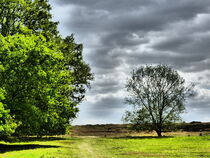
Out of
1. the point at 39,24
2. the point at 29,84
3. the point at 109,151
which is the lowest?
the point at 109,151

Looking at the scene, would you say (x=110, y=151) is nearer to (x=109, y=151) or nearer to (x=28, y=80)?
(x=109, y=151)

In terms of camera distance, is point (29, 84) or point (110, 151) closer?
point (110, 151)

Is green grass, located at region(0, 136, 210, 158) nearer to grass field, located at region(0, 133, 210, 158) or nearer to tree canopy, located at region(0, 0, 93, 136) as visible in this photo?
grass field, located at region(0, 133, 210, 158)

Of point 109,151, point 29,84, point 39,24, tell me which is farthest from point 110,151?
point 39,24

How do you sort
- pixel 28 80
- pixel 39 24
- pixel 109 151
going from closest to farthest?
pixel 109 151 → pixel 28 80 → pixel 39 24

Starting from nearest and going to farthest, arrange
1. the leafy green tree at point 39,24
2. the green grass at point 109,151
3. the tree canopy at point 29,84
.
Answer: the green grass at point 109,151, the tree canopy at point 29,84, the leafy green tree at point 39,24

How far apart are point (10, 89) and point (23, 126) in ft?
20.2

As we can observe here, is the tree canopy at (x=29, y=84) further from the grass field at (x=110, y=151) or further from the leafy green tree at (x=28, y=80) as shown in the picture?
the grass field at (x=110, y=151)

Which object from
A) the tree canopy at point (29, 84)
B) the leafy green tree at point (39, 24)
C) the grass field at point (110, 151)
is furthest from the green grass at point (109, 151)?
the leafy green tree at point (39, 24)

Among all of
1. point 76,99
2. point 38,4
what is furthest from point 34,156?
point 76,99

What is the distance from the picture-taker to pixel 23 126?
40.3m

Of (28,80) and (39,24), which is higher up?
(39,24)

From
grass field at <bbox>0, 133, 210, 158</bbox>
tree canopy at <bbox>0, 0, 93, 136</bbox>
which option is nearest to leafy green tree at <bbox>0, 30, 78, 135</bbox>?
tree canopy at <bbox>0, 0, 93, 136</bbox>

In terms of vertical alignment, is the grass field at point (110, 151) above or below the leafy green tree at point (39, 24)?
below
